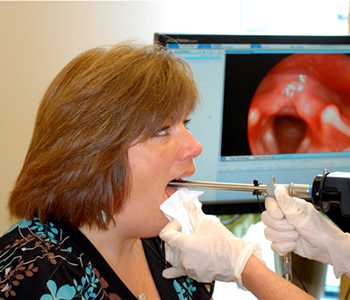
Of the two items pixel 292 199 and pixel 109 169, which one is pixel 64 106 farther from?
pixel 292 199

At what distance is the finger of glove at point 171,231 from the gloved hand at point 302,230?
214mm

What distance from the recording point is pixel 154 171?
1095mm

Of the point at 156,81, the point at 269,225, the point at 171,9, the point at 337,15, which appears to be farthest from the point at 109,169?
the point at 337,15

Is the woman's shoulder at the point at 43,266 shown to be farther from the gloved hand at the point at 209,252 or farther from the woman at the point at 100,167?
the gloved hand at the point at 209,252

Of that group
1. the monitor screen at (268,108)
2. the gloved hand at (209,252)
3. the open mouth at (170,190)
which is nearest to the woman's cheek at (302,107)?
the monitor screen at (268,108)

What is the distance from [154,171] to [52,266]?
12.6 inches

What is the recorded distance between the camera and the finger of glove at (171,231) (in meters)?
1.06

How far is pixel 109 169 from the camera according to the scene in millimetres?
1051

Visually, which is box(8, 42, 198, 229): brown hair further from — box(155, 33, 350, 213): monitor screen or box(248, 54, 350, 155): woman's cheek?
box(248, 54, 350, 155): woman's cheek

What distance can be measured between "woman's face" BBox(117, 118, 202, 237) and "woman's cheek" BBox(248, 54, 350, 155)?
532 millimetres

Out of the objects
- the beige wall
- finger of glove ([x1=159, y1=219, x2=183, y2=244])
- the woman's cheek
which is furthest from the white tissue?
the beige wall

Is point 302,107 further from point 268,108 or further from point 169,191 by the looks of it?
point 169,191

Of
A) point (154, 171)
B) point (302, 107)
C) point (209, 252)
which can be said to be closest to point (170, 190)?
point (154, 171)

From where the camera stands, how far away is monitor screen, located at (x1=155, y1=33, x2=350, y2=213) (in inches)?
61.6
